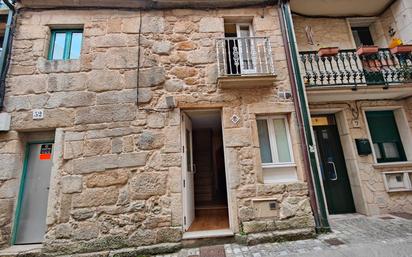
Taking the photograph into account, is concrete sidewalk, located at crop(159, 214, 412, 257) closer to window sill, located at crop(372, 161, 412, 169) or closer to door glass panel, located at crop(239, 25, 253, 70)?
window sill, located at crop(372, 161, 412, 169)

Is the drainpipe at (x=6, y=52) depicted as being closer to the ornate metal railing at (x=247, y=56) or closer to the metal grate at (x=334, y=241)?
the ornate metal railing at (x=247, y=56)

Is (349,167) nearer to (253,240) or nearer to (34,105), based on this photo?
(253,240)

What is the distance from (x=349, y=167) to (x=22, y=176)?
23.6ft

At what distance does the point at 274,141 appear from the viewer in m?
3.66

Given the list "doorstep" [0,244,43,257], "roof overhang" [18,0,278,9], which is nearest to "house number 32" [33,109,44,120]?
"doorstep" [0,244,43,257]

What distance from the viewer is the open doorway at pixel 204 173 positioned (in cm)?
373

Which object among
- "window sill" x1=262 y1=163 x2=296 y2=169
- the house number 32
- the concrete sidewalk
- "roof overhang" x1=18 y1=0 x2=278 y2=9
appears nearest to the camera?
the concrete sidewalk

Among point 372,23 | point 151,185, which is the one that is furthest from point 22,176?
point 372,23

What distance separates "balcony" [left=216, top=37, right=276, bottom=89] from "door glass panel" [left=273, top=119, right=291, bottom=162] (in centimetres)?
85

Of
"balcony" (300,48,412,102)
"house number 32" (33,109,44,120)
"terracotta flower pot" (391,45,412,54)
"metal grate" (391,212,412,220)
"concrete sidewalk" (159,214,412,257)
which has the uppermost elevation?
"terracotta flower pot" (391,45,412,54)

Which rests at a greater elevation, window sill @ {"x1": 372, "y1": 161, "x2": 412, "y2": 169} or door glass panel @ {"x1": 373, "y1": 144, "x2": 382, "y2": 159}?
door glass panel @ {"x1": 373, "y1": 144, "x2": 382, "y2": 159}

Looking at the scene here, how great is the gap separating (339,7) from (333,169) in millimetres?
4514

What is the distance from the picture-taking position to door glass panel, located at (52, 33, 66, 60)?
3.80 m

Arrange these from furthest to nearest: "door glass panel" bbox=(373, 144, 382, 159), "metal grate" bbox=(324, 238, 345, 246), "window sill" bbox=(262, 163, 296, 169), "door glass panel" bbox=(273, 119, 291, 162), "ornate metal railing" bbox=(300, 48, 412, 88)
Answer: "door glass panel" bbox=(373, 144, 382, 159)
"ornate metal railing" bbox=(300, 48, 412, 88)
"door glass panel" bbox=(273, 119, 291, 162)
"window sill" bbox=(262, 163, 296, 169)
"metal grate" bbox=(324, 238, 345, 246)
